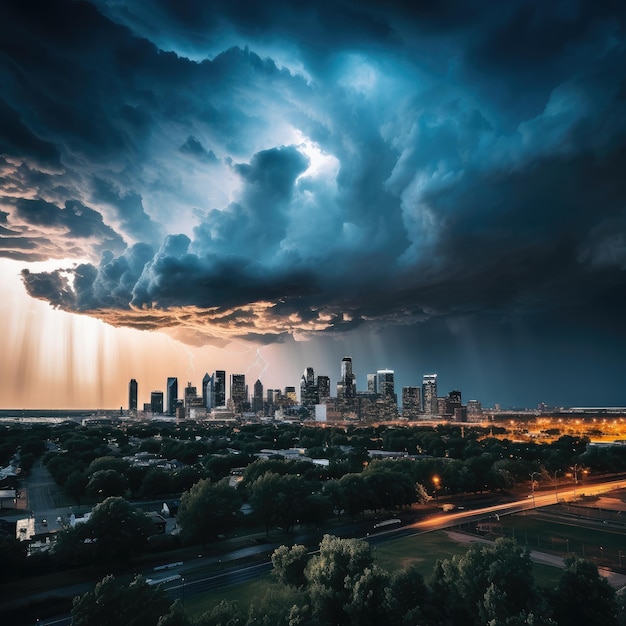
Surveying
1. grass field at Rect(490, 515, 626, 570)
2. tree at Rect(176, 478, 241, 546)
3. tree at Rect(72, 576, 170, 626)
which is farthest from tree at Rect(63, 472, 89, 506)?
grass field at Rect(490, 515, 626, 570)

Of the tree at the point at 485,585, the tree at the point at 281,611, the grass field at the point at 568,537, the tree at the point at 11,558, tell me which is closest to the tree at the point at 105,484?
the tree at the point at 11,558

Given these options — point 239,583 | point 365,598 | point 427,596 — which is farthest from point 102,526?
point 427,596

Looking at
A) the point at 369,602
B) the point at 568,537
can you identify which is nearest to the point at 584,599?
the point at 369,602

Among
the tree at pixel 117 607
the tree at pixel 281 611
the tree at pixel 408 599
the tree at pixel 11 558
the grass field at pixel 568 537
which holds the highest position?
the tree at pixel 117 607

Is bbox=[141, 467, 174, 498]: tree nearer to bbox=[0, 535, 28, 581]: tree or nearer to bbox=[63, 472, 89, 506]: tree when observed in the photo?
bbox=[63, 472, 89, 506]: tree

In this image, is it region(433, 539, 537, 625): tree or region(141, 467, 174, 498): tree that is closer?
region(433, 539, 537, 625): tree

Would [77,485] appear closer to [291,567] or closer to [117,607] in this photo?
[291,567]

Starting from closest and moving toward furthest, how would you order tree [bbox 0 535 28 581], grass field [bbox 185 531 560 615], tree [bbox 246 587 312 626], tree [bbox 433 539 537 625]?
1. tree [bbox 246 587 312 626]
2. tree [bbox 433 539 537 625]
3. grass field [bbox 185 531 560 615]
4. tree [bbox 0 535 28 581]

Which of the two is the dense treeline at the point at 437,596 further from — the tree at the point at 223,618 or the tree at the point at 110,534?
the tree at the point at 110,534
